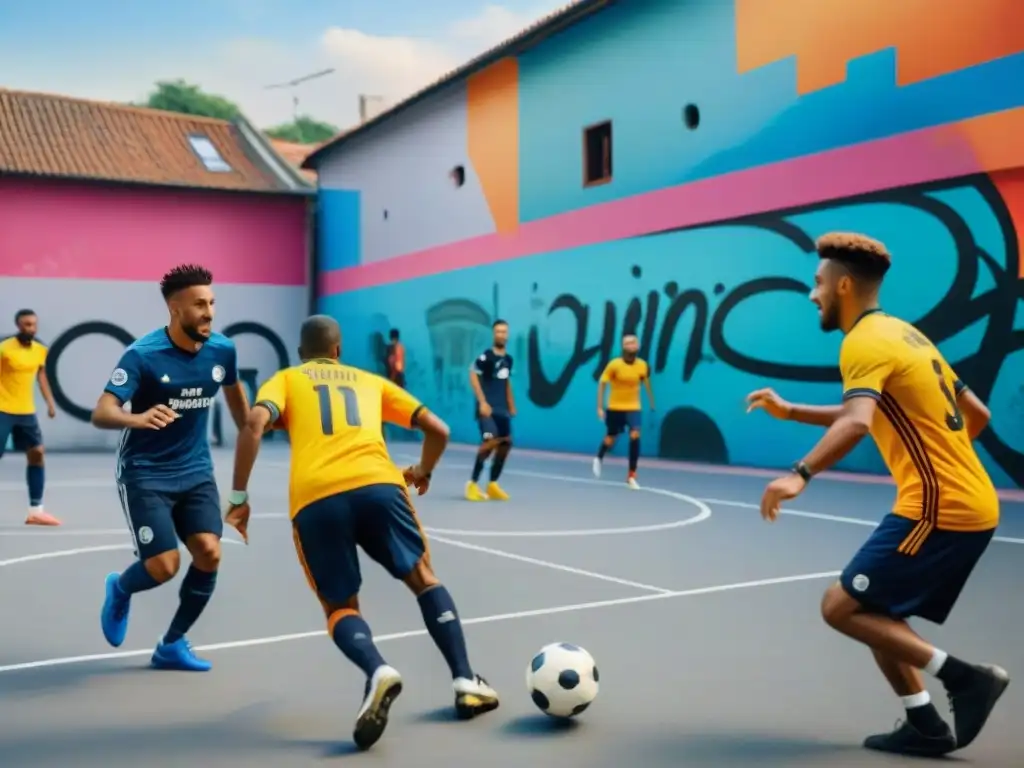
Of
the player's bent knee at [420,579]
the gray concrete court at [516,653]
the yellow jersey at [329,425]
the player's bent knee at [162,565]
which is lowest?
the gray concrete court at [516,653]

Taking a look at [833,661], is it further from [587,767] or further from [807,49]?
[807,49]

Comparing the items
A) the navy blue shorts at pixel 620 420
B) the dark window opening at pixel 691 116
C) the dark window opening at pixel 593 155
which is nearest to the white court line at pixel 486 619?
the navy blue shorts at pixel 620 420

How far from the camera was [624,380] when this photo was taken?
15.2 meters

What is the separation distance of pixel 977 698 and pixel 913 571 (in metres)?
0.54

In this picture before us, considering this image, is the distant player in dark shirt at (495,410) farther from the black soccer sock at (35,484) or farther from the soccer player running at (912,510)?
the soccer player running at (912,510)

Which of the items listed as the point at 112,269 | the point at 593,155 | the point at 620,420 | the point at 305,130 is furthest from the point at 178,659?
the point at 305,130

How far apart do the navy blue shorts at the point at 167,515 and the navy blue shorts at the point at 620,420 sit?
9899mm

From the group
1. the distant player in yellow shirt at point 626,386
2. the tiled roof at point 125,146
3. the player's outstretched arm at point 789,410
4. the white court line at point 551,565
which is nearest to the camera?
the player's outstretched arm at point 789,410

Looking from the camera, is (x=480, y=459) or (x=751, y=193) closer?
(x=480, y=459)

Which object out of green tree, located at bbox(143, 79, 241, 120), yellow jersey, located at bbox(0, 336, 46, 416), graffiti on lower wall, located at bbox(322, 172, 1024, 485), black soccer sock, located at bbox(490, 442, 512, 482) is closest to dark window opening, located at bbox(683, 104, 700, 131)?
graffiti on lower wall, located at bbox(322, 172, 1024, 485)

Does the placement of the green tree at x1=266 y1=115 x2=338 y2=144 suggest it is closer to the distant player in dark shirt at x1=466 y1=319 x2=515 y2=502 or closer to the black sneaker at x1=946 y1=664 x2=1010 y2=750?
the distant player in dark shirt at x1=466 y1=319 x2=515 y2=502

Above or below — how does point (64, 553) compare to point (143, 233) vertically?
below

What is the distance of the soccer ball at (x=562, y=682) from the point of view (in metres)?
4.59

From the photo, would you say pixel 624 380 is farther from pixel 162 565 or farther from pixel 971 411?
pixel 971 411
